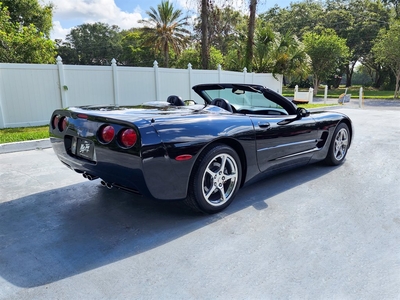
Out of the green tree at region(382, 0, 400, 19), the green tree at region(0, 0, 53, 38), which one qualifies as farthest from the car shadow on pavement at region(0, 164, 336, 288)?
the green tree at region(382, 0, 400, 19)

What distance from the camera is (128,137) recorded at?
259cm

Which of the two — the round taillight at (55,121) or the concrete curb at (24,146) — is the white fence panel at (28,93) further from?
the round taillight at (55,121)

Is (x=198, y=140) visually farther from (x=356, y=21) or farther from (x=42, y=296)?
(x=356, y=21)

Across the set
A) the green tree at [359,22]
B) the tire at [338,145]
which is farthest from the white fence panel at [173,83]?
the green tree at [359,22]

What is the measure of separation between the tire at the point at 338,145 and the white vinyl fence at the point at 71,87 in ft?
25.6

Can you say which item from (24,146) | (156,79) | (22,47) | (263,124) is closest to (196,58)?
(156,79)

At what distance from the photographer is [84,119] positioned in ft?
9.62

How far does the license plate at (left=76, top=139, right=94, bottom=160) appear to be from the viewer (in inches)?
113

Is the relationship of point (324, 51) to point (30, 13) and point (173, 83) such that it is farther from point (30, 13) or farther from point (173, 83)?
point (30, 13)

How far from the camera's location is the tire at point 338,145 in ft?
15.5

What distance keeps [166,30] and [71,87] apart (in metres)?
19.4

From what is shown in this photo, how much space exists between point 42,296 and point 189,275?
927 mm

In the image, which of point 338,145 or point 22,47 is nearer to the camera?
point 338,145

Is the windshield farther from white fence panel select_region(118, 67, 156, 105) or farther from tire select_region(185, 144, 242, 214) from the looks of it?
white fence panel select_region(118, 67, 156, 105)
